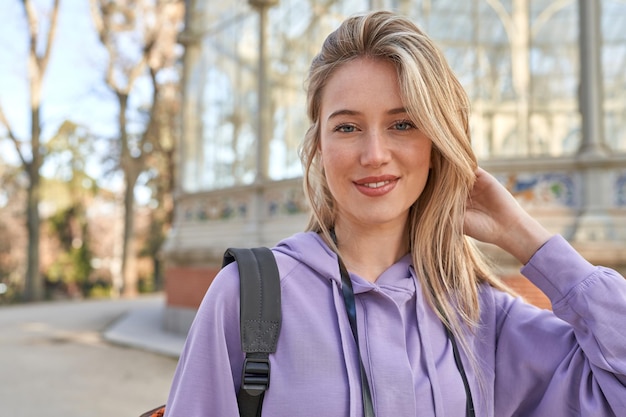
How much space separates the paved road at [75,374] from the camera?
6.29 metres

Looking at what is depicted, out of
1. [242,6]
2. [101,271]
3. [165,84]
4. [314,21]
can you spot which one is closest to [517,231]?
[314,21]

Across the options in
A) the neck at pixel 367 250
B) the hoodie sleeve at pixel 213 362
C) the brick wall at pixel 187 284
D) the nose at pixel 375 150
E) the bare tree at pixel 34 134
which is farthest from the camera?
the bare tree at pixel 34 134

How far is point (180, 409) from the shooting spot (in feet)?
4.30

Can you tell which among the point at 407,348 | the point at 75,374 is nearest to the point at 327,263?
the point at 407,348

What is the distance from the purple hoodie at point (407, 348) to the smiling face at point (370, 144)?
0.15 m

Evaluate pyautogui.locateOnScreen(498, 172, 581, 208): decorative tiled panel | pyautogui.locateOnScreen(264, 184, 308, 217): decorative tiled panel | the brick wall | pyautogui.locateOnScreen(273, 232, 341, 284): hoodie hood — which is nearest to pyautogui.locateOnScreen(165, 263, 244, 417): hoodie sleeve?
pyautogui.locateOnScreen(273, 232, 341, 284): hoodie hood

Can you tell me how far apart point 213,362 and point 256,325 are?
0.11 meters

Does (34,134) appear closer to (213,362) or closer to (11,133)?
(11,133)

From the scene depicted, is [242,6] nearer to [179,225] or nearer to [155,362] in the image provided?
[179,225]

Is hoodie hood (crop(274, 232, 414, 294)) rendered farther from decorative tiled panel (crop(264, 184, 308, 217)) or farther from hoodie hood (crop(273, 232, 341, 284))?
decorative tiled panel (crop(264, 184, 308, 217))

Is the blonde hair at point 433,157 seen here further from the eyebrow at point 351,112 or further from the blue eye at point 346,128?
the blue eye at point 346,128

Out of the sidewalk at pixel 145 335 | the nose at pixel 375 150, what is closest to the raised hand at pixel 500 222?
the nose at pixel 375 150

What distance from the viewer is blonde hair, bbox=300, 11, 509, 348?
4.95 feet

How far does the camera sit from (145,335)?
1101 cm
